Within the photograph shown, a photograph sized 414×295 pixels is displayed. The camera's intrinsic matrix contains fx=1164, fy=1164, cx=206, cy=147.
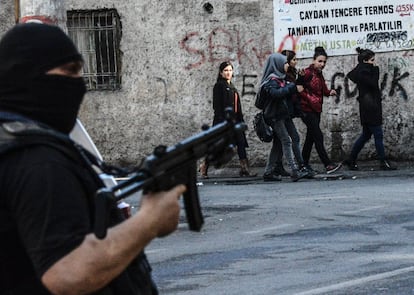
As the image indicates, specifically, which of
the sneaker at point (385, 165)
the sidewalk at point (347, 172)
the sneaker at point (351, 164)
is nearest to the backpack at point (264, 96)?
the sidewalk at point (347, 172)

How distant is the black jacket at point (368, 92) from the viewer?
17.1 metres

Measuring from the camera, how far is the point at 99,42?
1891cm

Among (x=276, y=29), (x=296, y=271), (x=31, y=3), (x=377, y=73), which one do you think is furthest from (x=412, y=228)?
(x=276, y=29)

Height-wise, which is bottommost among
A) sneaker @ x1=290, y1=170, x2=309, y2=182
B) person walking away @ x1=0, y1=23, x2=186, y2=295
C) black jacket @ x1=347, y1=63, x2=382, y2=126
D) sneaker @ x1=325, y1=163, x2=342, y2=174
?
sneaker @ x1=325, y1=163, x2=342, y2=174

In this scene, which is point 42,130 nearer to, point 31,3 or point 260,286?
point 260,286

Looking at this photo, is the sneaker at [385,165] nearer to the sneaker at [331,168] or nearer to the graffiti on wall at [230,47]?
the sneaker at [331,168]

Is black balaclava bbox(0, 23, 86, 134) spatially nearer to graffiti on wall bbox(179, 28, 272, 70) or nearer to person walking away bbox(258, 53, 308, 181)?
person walking away bbox(258, 53, 308, 181)

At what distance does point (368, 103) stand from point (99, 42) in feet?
15.0

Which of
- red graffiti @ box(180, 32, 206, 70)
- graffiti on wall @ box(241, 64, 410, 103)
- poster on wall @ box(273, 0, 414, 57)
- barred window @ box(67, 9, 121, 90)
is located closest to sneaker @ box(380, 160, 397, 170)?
graffiti on wall @ box(241, 64, 410, 103)

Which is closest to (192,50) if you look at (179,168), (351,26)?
(351,26)

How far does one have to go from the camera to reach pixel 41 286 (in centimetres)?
295

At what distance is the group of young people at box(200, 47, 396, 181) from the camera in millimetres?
15680

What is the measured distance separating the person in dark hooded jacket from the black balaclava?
47.0ft

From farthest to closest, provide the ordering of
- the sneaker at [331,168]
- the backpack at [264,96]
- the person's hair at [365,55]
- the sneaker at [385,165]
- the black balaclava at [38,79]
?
the sneaker at [385,165]
the person's hair at [365,55]
the sneaker at [331,168]
the backpack at [264,96]
the black balaclava at [38,79]
